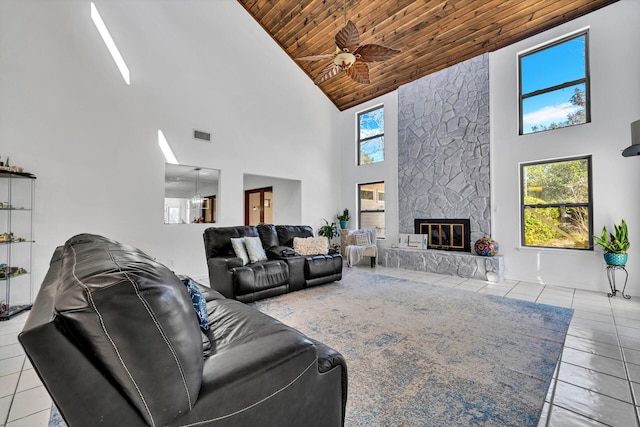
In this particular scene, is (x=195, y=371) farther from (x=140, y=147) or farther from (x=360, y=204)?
(x=360, y=204)

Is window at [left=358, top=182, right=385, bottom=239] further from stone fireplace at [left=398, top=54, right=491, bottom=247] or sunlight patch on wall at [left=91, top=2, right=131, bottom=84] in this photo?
sunlight patch on wall at [left=91, top=2, right=131, bottom=84]

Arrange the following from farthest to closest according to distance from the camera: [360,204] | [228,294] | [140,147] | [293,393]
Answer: [360,204] → [140,147] → [228,294] → [293,393]

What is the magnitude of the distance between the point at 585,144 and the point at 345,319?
4.53m

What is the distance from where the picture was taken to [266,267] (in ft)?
12.2

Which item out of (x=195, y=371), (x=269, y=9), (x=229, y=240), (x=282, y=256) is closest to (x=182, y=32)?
(x=269, y=9)

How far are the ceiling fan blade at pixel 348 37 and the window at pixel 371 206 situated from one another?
387 centimetres

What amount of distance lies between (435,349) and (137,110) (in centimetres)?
533

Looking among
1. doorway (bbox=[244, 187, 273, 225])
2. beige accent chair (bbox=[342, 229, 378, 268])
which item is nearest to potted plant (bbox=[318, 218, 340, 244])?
beige accent chair (bbox=[342, 229, 378, 268])

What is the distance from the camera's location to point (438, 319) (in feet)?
9.96

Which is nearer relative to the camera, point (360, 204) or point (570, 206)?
point (570, 206)

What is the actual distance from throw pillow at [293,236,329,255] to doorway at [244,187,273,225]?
10.8ft

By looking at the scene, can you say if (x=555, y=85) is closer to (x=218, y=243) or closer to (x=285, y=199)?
(x=285, y=199)

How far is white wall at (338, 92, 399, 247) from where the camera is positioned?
6.73 metres

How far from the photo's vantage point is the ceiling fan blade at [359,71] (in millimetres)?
4242
